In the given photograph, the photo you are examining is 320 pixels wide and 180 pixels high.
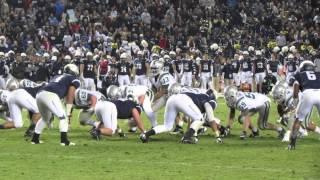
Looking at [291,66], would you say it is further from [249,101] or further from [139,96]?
[249,101]

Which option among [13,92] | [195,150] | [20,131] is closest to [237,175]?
[195,150]

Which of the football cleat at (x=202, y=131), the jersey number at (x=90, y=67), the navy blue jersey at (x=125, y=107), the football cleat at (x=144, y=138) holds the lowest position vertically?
the football cleat at (x=202, y=131)

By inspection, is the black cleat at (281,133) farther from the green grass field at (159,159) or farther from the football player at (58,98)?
the football player at (58,98)

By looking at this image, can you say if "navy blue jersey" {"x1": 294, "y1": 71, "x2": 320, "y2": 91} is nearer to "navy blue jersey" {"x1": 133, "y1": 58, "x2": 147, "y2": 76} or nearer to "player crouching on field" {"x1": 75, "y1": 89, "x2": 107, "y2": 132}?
"player crouching on field" {"x1": 75, "y1": 89, "x2": 107, "y2": 132}

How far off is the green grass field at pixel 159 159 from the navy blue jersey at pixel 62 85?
3.27 feet

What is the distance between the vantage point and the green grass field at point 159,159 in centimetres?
1165

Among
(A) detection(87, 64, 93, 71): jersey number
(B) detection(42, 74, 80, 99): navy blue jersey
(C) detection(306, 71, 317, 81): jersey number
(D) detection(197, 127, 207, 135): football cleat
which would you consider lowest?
(D) detection(197, 127, 207, 135): football cleat

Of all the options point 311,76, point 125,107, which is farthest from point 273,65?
point 311,76

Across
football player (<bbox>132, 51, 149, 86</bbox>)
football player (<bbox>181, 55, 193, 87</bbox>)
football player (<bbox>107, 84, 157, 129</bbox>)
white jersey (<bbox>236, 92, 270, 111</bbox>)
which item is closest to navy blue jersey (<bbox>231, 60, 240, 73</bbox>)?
football player (<bbox>181, 55, 193, 87</bbox>)

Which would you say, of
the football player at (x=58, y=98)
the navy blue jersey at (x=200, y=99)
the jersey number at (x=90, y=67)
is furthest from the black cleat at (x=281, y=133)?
the jersey number at (x=90, y=67)

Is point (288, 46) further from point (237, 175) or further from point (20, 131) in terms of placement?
point (237, 175)

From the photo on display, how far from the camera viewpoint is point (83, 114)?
1705 centimetres

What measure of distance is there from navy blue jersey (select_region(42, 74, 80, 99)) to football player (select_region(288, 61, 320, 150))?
402 cm

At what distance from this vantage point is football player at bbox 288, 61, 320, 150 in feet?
46.4
